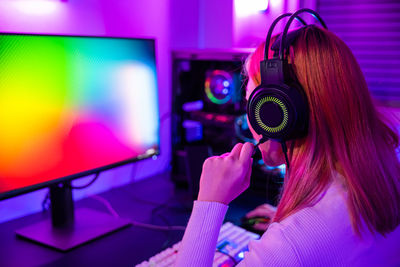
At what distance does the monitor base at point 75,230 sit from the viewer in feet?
3.65

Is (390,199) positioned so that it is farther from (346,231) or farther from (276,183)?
(276,183)

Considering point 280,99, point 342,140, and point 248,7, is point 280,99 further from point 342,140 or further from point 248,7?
point 248,7

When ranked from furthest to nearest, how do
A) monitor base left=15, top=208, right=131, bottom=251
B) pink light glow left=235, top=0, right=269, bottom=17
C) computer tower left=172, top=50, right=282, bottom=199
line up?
pink light glow left=235, top=0, right=269, bottom=17, computer tower left=172, top=50, right=282, bottom=199, monitor base left=15, top=208, right=131, bottom=251

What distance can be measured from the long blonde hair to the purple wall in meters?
0.84

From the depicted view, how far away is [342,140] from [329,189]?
9 cm

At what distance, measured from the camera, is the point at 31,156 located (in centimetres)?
105

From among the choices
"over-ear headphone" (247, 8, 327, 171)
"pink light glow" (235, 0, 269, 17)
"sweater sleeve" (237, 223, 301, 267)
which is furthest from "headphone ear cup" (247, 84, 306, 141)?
"pink light glow" (235, 0, 269, 17)

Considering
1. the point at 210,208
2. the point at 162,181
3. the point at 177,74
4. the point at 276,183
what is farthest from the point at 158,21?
the point at 210,208

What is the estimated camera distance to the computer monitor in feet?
3.29

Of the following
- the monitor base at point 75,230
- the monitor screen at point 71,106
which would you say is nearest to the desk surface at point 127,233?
the monitor base at point 75,230

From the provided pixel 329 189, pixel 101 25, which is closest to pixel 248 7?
pixel 101 25

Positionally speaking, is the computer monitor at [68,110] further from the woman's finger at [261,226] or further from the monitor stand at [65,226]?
the woman's finger at [261,226]

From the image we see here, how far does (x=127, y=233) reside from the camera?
1.20 meters

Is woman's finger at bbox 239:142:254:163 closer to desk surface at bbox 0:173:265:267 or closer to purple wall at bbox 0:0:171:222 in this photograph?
desk surface at bbox 0:173:265:267
